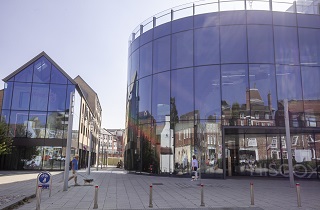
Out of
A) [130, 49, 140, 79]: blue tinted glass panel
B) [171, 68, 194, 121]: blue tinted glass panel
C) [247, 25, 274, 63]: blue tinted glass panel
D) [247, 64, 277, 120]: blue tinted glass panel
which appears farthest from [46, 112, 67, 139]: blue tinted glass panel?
[247, 25, 274, 63]: blue tinted glass panel

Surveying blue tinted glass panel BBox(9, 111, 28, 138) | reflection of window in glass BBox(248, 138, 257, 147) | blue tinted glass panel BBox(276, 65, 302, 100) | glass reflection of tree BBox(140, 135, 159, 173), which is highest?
blue tinted glass panel BBox(276, 65, 302, 100)

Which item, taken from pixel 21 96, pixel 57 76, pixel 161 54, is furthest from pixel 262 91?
pixel 21 96

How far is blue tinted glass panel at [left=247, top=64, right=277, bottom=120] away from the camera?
22391 millimetres

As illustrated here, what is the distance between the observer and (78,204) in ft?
35.0

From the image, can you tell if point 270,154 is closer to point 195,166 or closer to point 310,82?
point 310,82

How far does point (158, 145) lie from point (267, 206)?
48.5ft

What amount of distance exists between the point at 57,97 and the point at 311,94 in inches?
1059

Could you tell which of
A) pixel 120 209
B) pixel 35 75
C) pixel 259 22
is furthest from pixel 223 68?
pixel 35 75

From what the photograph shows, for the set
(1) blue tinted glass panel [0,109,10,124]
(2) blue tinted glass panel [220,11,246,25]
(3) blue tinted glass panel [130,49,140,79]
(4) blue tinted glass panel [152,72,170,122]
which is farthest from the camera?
(1) blue tinted glass panel [0,109,10,124]

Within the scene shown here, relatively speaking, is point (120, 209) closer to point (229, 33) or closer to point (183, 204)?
point (183, 204)

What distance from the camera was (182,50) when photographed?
25344mm

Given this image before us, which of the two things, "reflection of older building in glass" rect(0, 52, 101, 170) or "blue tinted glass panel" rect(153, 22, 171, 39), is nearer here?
"blue tinted glass panel" rect(153, 22, 171, 39)

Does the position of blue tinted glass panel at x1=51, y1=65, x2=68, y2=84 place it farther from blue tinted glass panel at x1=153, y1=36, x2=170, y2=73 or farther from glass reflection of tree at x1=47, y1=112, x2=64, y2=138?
blue tinted glass panel at x1=153, y1=36, x2=170, y2=73

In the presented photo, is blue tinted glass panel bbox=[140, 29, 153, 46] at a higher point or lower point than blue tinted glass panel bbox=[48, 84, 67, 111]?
higher
